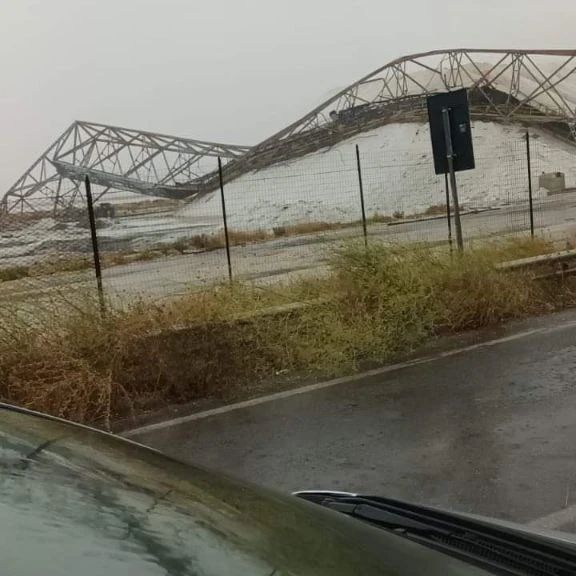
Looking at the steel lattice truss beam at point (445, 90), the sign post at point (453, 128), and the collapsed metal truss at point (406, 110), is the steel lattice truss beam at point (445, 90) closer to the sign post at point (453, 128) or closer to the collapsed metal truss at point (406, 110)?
the collapsed metal truss at point (406, 110)

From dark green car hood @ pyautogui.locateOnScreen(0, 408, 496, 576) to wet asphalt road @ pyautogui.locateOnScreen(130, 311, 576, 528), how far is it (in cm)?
245

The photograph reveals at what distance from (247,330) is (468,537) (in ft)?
18.2

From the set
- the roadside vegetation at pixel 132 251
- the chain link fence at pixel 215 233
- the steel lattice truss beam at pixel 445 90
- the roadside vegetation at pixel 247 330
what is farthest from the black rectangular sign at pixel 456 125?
the steel lattice truss beam at pixel 445 90

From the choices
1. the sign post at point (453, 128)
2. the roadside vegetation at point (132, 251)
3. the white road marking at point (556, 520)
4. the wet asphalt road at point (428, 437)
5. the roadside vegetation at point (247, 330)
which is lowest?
the white road marking at point (556, 520)

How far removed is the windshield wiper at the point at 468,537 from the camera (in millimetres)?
1872

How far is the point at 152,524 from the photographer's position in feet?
5.40

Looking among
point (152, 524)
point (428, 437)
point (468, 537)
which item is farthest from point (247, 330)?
point (152, 524)

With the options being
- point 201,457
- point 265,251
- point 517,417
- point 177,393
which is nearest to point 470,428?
point 517,417

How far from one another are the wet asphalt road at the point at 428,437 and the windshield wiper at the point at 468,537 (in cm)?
195

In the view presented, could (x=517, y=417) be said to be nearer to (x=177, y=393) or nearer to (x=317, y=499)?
(x=177, y=393)

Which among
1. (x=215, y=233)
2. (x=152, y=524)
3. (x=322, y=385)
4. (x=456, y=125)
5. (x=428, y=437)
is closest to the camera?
(x=152, y=524)

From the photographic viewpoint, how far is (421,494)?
4.37 m

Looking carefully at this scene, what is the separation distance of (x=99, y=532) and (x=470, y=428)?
427 cm

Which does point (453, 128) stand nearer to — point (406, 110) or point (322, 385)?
point (322, 385)
